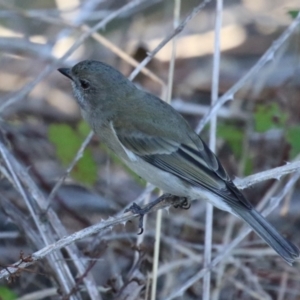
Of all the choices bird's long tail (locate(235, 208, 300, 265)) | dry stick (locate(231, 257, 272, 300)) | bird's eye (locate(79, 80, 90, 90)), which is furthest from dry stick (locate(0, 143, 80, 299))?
dry stick (locate(231, 257, 272, 300))

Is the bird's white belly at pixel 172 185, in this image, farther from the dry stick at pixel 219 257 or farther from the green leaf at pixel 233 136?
the green leaf at pixel 233 136

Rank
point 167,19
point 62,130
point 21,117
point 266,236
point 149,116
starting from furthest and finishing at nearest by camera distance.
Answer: point 167,19, point 21,117, point 62,130, point 149,116, point 266,236

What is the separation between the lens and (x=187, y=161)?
4191 mm

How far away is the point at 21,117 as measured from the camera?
6.49 m

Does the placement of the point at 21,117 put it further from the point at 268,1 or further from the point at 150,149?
the point at 268,1

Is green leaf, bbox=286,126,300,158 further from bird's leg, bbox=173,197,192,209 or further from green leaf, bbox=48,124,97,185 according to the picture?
green leaf, bbox=48,124,97,185

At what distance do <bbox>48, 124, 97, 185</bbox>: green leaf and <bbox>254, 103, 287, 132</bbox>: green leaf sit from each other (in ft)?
4.27

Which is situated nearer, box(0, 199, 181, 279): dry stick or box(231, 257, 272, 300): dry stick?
box(0, 199, 181, 279): dry stick

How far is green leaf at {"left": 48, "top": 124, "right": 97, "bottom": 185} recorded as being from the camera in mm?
5191

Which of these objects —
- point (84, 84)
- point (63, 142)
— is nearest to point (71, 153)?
point (63, 142)

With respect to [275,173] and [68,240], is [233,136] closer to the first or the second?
[275,173]

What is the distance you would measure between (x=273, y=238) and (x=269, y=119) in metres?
1.41

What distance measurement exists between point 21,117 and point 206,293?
3080 millimetres

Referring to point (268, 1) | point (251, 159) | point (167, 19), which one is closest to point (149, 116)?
point (251, 159)
